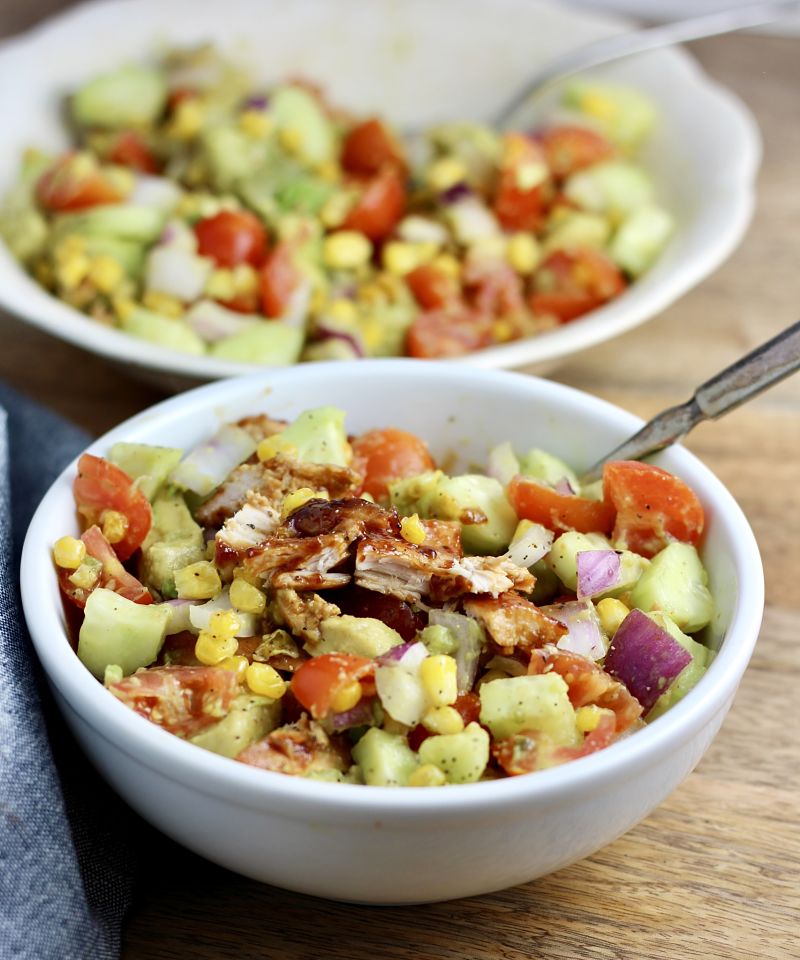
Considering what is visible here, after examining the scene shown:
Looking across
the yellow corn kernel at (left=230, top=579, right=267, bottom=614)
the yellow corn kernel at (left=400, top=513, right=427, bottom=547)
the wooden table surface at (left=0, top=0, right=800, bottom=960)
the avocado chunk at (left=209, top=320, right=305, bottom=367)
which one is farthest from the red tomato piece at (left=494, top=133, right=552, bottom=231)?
the yellow corn kernel at (left=230, top=579, right=267, bottom=614)

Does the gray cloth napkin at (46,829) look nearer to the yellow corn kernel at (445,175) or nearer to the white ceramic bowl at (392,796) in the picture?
the white ceramic bowl at (392,796)

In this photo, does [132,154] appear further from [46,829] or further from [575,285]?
[46,829]

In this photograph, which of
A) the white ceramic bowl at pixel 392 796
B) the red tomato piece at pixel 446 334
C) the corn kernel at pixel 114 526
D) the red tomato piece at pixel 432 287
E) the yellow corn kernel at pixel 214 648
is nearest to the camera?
the white ceramic bowl at pixel 392 796

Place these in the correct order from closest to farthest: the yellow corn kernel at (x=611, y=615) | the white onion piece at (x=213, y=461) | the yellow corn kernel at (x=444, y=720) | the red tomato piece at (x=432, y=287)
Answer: the yellow corn kernel at (x=444, y=720), the yellow corn kernel at (x=611, y=615), the white onion piece at (x=213, y=461), the red tomato piece at (x=432, y=287)

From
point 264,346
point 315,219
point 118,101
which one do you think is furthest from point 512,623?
point 118,101

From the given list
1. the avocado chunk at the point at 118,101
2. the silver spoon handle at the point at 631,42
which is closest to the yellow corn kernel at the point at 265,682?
the avocado chunk at the point at 118,101

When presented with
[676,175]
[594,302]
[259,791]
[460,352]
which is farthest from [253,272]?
[259,791]
